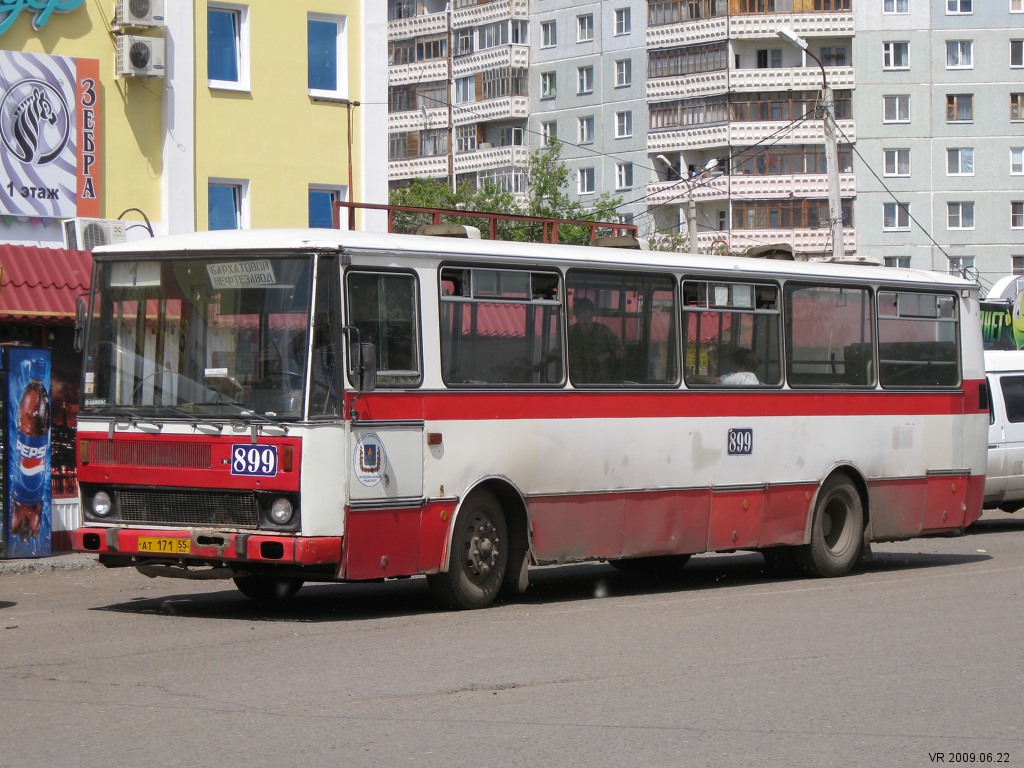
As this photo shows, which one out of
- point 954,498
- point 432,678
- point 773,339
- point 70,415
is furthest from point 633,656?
point 70,415

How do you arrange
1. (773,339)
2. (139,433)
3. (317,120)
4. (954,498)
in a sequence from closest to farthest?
(139,433)
(773,339)
(954,498)
(317,120)

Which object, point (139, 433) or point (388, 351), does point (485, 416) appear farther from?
point (139, 433)

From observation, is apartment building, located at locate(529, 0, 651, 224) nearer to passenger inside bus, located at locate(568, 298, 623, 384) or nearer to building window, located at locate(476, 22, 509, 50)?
building window, located at locate(476, 22, 509, 50)

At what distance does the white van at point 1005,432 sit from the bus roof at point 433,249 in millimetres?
7934

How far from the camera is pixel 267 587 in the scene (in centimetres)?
1417

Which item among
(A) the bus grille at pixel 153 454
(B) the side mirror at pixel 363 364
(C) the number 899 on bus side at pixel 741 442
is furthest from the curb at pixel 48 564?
(C) the number 899 on bus side at pixel 741 442

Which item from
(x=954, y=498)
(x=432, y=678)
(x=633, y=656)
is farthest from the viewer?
(x=954, y=498)

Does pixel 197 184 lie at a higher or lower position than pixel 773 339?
higher

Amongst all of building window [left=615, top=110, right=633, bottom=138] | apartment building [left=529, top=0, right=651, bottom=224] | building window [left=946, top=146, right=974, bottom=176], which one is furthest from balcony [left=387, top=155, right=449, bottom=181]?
building window [left=946, top=146, right=974, bottom=176]

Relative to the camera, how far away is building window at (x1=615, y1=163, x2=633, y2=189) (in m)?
84.3

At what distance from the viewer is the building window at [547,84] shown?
289ft

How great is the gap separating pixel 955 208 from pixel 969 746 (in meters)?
79.2

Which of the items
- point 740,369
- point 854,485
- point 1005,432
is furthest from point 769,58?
point 740,369

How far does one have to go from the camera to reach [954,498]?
60.9ft
